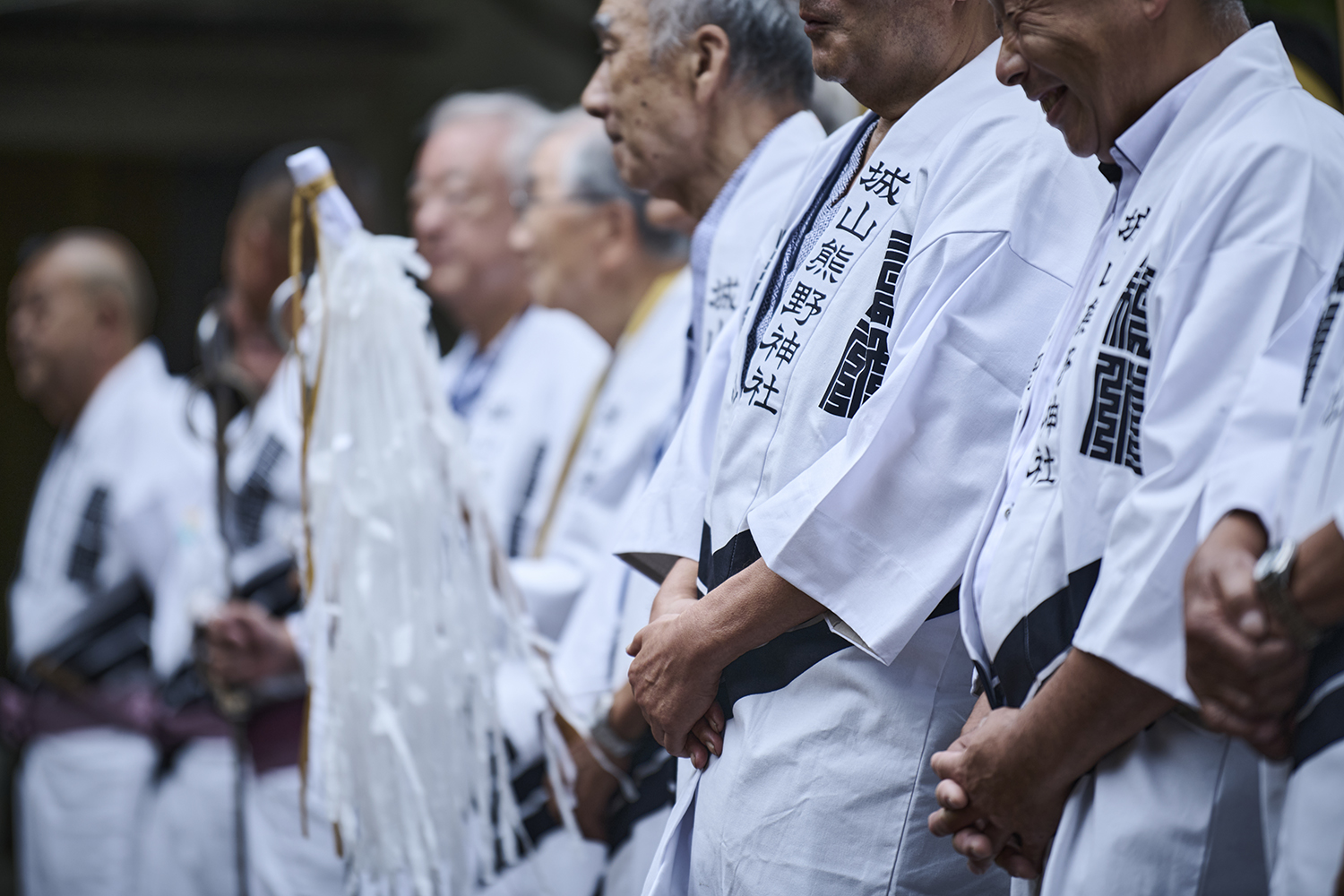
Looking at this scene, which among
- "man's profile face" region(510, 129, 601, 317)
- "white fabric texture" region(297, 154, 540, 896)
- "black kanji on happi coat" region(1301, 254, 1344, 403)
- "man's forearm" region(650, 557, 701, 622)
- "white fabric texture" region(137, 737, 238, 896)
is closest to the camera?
"black kanji on happi coat" region(1301, 254, 1344, 403)

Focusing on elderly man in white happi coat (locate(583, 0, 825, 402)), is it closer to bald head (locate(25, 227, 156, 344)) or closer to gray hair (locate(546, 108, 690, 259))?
gray hair (locate(546, 108, 690, 259))

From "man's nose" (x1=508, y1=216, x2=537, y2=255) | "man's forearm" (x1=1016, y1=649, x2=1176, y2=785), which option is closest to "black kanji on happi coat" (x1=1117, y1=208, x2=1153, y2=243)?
"man's forearm" (x1=1016, y1=649, x2=1176, y2=785)

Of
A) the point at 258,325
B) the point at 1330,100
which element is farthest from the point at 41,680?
the point at 1330,100

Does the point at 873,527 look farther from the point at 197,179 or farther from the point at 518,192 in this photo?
the point at 197,179

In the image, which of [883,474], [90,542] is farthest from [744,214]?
[90,542]

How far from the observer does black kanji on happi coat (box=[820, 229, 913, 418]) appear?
73.3 inches

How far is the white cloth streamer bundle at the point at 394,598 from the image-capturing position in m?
2.62

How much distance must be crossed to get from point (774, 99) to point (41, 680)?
3.32 m

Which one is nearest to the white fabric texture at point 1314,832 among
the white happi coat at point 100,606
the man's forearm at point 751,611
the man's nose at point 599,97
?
the man's forearm at point 751,611

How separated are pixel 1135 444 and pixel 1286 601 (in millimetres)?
271

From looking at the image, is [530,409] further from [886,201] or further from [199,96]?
[199,96]

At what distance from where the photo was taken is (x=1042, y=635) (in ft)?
5.02

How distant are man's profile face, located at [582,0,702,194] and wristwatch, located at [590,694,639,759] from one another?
984mm

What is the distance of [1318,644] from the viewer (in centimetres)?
132
